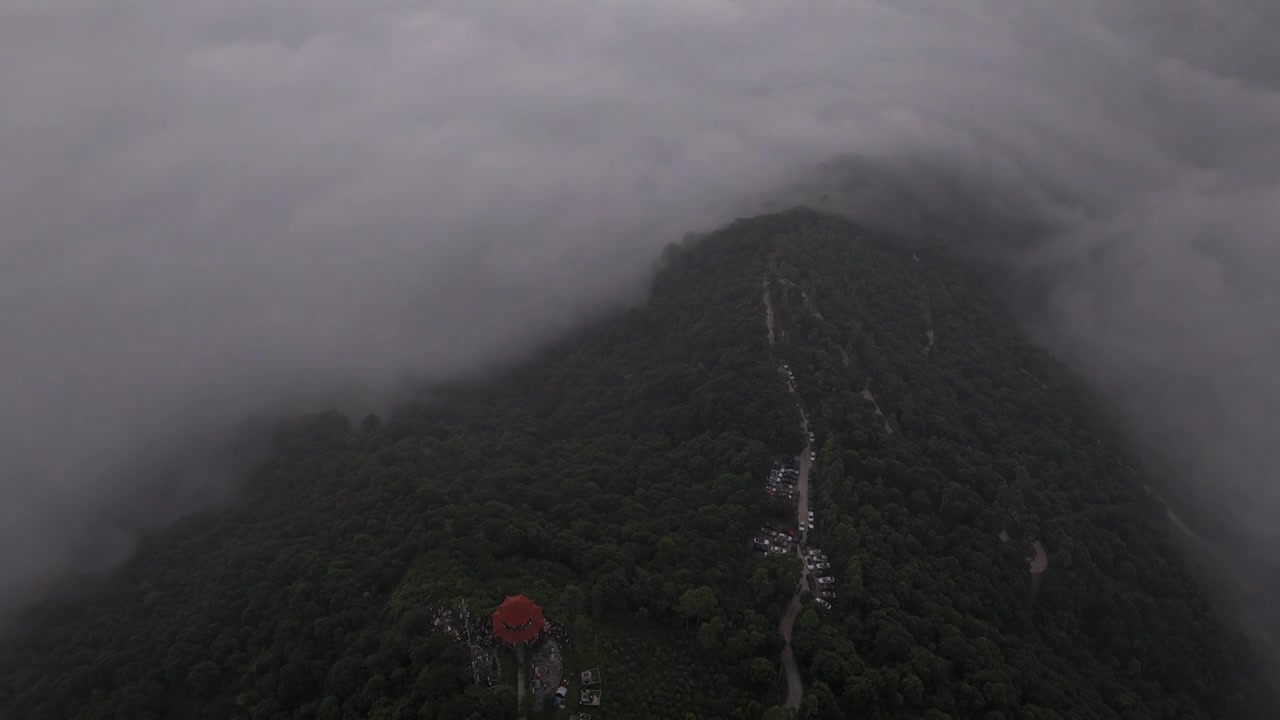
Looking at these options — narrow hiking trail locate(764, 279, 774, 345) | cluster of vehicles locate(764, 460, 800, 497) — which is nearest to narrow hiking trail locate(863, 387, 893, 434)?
narrow hiking trail locate(764, 279, 774, 345)

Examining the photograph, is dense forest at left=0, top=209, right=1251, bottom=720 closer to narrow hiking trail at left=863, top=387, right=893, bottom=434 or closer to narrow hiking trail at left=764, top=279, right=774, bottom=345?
narrow hiking trail at left=863, top=387, right=893, bottom=434

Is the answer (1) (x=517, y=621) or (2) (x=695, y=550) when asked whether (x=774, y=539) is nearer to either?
(2) (x=695, y=550)

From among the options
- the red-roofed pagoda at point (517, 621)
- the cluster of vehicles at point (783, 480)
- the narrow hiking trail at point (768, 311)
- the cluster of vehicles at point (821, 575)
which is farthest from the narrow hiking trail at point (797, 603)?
the red-roofed pagoda at point (517, 621)

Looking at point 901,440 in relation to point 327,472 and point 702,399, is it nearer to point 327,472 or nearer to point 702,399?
point 702,399

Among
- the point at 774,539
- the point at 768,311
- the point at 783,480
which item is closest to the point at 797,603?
the point at 774,539

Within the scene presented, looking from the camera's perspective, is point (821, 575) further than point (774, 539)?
No
